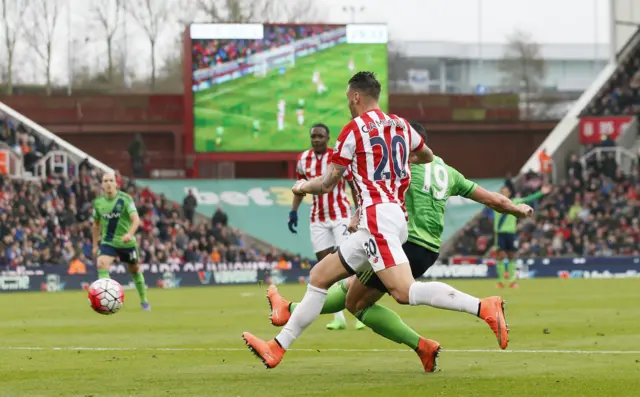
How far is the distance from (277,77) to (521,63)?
147 feet

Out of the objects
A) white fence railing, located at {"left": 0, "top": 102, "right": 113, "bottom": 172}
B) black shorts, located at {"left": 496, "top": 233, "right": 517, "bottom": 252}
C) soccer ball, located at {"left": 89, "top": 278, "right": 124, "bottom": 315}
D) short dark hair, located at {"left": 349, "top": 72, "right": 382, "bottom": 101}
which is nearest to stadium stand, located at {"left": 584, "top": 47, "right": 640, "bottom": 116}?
black shorts, located at {"left": 496, "top": 233, "right": 517, "bottom": 252}

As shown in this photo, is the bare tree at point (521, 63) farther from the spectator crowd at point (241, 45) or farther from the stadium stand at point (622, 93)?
the spectator crowd at point (241, 45)

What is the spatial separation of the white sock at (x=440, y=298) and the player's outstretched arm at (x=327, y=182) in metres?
1.02

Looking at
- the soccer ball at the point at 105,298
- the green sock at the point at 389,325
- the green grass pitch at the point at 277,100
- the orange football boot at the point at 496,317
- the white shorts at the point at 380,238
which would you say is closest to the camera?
the orange football boot at the point at 496,317

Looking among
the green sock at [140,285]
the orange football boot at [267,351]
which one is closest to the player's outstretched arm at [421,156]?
the orange football boot at [267,351]

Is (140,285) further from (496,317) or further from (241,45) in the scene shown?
(241,45)

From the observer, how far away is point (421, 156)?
10102mm

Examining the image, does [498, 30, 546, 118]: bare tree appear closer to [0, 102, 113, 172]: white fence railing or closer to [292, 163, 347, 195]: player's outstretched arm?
[0, 102, 113, 172]: white fence railing

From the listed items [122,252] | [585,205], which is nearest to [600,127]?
[585,205]

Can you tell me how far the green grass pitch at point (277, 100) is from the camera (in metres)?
40.8

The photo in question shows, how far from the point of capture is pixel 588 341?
13273mm

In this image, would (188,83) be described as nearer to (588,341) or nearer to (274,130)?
(274,130)

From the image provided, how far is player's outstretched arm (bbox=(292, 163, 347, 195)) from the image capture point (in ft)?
31.4

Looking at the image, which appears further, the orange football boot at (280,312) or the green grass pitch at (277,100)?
the green grass pitch at (277,100)
